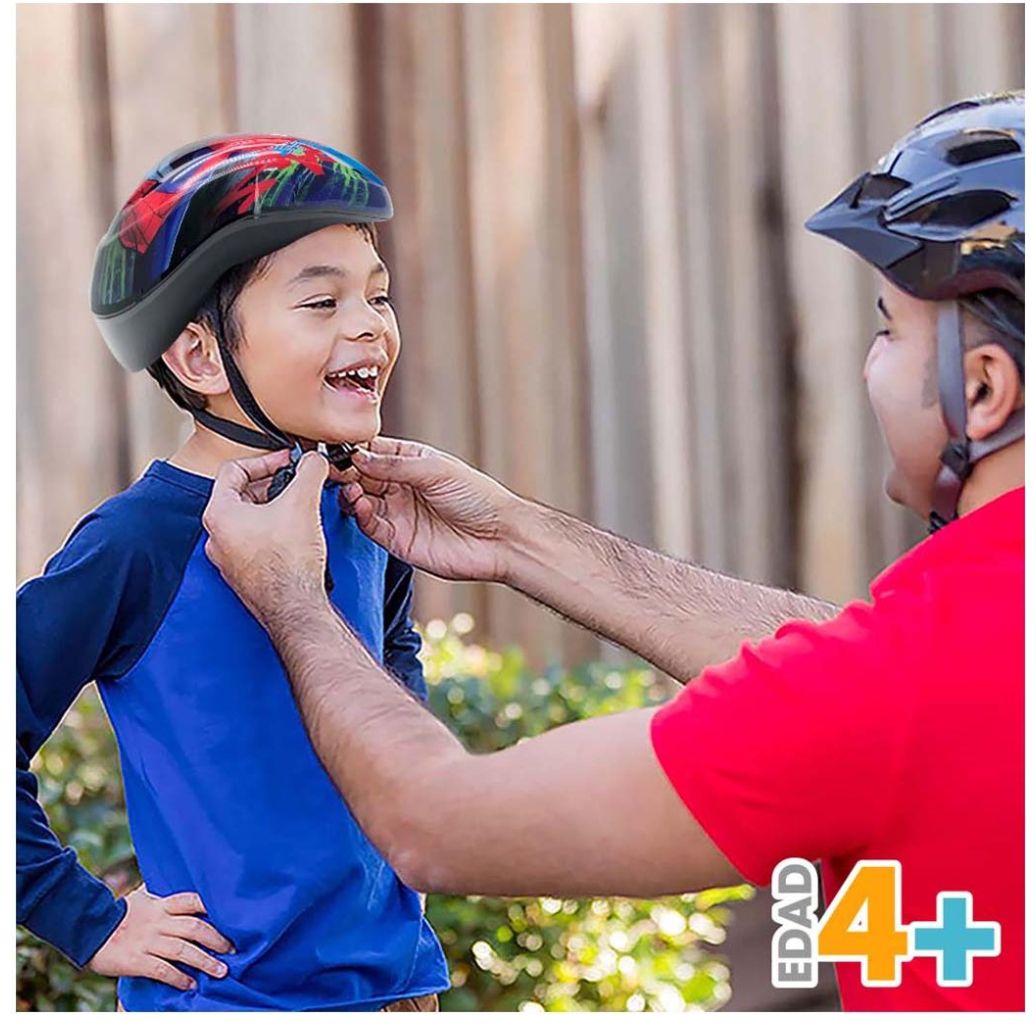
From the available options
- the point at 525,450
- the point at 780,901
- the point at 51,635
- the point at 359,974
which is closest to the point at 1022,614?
the point at 780,901

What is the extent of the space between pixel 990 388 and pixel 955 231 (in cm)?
18

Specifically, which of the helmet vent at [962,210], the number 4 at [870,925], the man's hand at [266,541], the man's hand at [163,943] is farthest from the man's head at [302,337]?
the number 4 at [870,925]

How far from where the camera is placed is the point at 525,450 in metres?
4.89

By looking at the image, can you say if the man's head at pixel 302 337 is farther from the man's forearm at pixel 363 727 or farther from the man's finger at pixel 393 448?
the man's forearm at pixel 363 727

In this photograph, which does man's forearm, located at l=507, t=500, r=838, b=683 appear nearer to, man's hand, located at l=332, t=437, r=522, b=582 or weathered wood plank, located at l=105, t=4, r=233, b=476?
man's hand, located at l=332, t=437, r=522, b=582

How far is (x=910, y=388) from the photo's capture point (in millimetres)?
2006

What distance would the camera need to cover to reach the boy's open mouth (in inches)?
94.7

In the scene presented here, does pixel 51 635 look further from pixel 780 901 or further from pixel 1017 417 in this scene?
pixel 1017 417

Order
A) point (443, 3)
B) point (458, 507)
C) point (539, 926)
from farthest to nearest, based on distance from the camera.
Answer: point (443, 3)
point (539, 926)
point (458, 507)

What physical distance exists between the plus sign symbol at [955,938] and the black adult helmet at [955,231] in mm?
452

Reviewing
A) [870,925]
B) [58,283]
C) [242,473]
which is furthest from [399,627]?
[58,283]

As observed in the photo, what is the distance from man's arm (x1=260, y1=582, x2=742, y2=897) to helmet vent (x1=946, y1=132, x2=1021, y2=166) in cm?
75

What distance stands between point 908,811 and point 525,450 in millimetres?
3113

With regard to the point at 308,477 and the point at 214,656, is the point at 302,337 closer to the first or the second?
the point at 308,477
